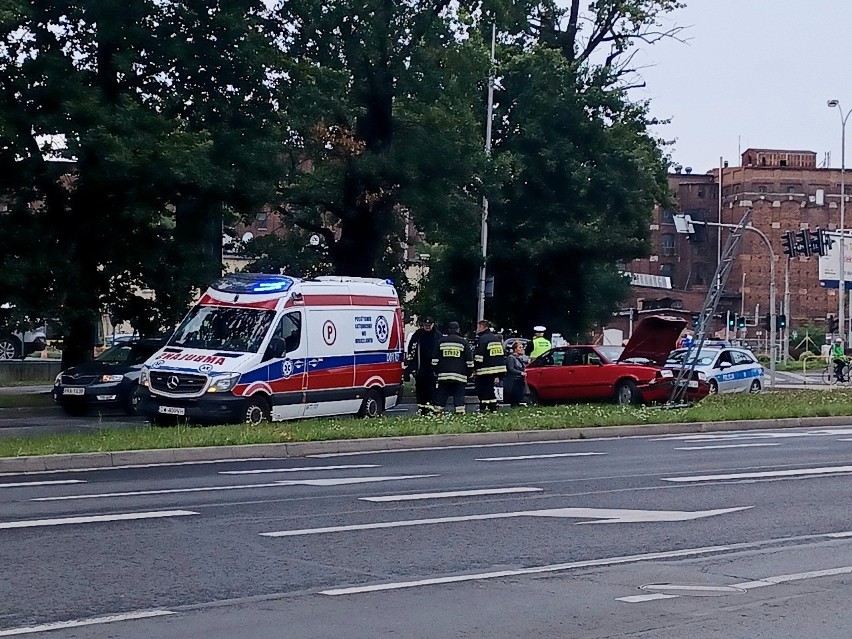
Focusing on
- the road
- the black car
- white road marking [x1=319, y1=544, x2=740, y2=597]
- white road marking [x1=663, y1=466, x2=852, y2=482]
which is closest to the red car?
the black car

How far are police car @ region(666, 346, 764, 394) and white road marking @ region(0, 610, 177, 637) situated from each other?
30.1 meters

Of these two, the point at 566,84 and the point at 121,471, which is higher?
the point at 566,84

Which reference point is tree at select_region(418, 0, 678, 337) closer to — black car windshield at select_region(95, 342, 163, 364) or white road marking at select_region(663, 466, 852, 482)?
black car windshield at select_region(95, 342, 163, 364)

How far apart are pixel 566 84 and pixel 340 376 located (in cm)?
2370

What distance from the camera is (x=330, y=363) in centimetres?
2361

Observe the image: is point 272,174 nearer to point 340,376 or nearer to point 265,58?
point 265,58

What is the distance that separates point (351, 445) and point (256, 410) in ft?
11.3

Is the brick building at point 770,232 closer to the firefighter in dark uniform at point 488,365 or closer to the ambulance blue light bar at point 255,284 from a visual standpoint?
the firefighter in dark uniform at point 488,365

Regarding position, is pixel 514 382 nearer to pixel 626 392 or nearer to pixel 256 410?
pixel 626 392

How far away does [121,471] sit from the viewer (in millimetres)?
15930

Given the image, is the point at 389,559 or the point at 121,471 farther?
the point at 121,471

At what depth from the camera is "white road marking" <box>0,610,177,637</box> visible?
7188mm

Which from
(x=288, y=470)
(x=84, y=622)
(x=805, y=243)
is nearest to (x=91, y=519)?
(x=84, y=622)

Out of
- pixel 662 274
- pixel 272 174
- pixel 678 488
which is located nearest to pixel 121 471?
pixel 678 488
